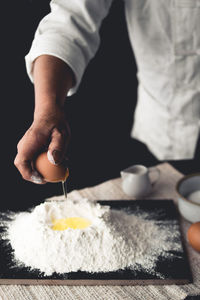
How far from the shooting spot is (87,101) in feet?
8.11

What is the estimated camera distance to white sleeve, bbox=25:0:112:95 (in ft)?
4.25

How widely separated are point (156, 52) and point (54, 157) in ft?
2.95

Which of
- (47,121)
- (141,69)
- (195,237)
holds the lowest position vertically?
(195,237)

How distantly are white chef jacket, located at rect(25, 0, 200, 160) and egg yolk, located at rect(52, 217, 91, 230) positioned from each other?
1.63ft

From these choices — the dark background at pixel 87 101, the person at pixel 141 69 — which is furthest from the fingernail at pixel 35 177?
the dark background at pixel 87 101

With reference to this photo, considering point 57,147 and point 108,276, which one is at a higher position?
point 57,147

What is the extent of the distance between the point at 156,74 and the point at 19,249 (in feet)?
3.42

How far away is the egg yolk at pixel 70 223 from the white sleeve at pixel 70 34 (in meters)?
0.50

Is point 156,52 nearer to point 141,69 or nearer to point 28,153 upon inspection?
point 141,69

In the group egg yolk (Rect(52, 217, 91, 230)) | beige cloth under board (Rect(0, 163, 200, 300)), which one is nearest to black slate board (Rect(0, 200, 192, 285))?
beige cloth under board (Rect(0, 163, 200, 300))

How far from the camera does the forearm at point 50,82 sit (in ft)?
3.76

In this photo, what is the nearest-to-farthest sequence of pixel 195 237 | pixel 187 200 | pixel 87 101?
pixel 195 237, pixel 187 200, pixel 87 101

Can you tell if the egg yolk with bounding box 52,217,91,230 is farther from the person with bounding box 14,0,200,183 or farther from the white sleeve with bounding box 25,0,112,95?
the white sleeve with bounding box 25,0,112,95

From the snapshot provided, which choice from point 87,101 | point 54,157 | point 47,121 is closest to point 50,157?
point 54,157
